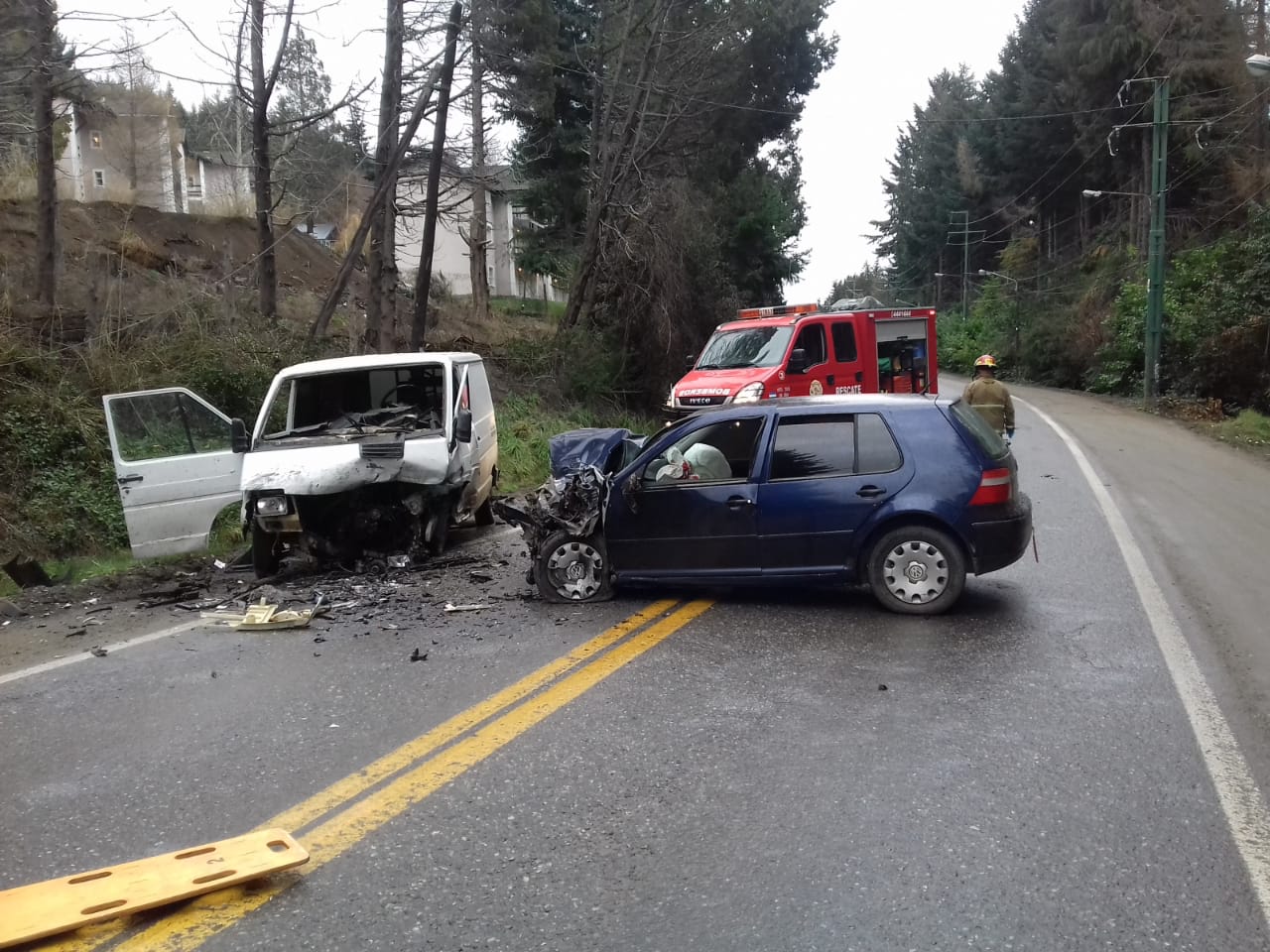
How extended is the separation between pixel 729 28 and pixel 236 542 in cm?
2176

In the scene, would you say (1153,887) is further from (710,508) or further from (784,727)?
(710,508)

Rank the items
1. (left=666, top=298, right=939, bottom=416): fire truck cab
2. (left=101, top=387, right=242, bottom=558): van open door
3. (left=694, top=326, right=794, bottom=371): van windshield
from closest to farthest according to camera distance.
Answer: (left=101, top=387, right=242, bottom=558): van open door, (left=666, top=298, right=939, bottom=416): fire truck cab, (left=694, top=326, right=794, bottom=371): van windshield

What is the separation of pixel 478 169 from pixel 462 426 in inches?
613

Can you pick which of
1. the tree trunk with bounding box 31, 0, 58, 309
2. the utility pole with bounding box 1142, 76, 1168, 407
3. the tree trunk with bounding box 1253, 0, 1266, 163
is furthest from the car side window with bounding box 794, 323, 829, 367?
the tree trunk with bounding box 1253, 0, 1266, 163

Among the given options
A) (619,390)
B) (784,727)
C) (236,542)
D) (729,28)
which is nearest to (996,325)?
(729,28)

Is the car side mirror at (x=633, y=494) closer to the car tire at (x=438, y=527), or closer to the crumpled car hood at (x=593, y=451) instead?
the crumpled car hood at (x=593, y=451)

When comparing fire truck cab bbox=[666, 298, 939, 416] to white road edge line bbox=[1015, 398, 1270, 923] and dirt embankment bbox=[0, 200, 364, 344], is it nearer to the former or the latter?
white road edge line bbox=[1015, 398, 1270, 923]

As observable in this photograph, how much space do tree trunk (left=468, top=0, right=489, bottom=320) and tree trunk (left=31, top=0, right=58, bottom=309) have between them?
7278 mm

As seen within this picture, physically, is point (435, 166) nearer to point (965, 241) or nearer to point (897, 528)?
point (897, 528)

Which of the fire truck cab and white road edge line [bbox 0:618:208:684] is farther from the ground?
the fire truck cab

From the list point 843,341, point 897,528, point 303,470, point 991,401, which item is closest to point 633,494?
point 897,528

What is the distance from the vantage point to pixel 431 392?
36.3 ft

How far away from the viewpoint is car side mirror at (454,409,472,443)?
30.5ft

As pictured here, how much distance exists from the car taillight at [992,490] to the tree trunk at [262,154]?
1457 cm
